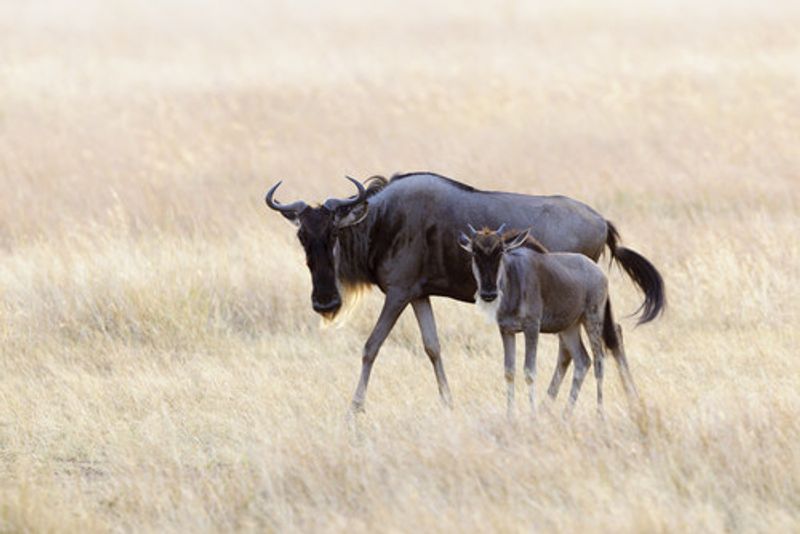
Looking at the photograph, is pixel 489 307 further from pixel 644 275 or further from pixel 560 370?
pixel 644 275

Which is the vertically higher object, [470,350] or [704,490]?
[704,490]

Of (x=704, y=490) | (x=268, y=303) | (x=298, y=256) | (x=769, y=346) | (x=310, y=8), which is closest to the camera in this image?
(x=704, y=490)

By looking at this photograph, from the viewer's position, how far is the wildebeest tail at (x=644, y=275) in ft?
28.0

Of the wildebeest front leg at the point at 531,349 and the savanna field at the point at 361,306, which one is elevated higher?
the wildebeest front leg at the point at 531,349

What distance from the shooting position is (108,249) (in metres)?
11.4

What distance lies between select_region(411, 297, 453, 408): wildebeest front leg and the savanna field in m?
0.17

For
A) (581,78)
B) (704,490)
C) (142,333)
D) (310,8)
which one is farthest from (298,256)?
(310,8)

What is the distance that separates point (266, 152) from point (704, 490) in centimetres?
1092

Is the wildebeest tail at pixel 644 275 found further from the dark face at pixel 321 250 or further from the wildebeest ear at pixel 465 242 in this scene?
the dark face at pixel 321 250

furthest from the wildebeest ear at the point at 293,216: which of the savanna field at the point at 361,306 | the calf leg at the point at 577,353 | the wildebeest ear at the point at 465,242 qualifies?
the calf leg at the point at 577,353

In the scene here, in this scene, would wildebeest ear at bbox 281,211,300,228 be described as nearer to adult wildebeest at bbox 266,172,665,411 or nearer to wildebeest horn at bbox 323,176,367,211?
wildebeest horn at bbox 323,176,367,211

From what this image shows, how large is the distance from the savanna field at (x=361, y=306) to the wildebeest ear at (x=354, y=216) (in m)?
0.98

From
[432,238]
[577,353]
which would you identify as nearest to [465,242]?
[432,238]

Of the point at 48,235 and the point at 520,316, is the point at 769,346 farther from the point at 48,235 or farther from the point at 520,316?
the point at 48,235
